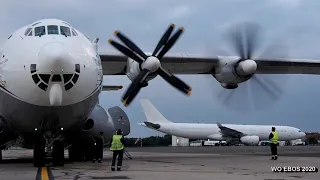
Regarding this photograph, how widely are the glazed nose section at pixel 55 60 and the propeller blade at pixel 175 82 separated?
190 inches

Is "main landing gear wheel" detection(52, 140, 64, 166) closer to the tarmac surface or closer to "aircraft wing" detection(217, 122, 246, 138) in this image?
the tarmac surface

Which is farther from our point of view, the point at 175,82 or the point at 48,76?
the point at 175,82

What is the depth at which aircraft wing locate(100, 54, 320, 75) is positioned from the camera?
17939 millimetres

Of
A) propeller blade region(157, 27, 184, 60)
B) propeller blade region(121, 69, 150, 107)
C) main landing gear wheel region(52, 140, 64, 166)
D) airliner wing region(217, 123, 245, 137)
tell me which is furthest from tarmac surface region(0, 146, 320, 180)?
airliner wing region(217, 123, 245, 137)

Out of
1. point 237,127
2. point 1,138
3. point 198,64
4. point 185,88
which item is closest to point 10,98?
point 1,138

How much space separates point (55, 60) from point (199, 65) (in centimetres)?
990

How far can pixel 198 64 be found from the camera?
63.0 feet

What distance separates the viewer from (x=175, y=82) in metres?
15.1

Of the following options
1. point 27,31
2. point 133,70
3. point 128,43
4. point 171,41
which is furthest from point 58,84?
point 133,70

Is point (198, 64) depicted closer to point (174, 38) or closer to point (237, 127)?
point (174, 38)

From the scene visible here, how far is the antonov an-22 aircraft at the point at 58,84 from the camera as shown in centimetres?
1074

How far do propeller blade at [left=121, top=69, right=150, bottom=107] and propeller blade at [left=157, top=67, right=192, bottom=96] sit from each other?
566mm

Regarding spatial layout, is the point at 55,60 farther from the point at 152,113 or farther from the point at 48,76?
the point at 152,113

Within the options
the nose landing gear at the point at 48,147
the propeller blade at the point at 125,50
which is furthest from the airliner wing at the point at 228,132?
the nose landing gear at the point at 48,147
